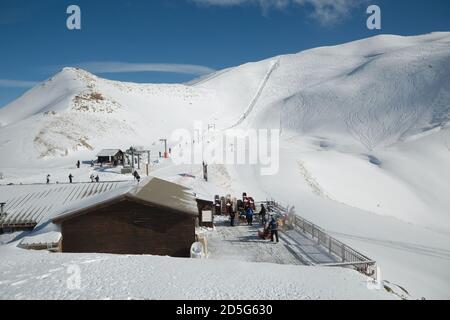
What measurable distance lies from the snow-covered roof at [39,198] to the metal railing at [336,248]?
8.73 metres

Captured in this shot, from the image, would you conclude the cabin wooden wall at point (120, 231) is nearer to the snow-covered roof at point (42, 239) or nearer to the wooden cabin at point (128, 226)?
the wooden cabin at point (128, 226)

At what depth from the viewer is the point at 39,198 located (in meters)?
21.3

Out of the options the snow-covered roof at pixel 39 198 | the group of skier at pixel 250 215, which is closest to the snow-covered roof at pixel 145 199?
the snow-covered roof at pixel 39 198

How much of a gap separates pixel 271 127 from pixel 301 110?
1218 cm

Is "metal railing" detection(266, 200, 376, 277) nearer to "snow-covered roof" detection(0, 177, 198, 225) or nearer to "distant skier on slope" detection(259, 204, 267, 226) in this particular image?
"distant skier on slope" detection(259, 204, 267, 226)

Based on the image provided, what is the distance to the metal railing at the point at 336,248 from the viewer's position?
12.4m

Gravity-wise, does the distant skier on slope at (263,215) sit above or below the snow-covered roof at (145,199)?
below

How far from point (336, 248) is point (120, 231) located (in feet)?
27.5

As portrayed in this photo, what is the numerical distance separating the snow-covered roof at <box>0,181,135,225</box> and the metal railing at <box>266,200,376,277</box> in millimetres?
8732

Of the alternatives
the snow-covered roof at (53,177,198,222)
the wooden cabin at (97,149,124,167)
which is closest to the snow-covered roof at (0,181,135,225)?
the snow-covered roof at (53,177,198,222)

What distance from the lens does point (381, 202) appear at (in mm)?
37062

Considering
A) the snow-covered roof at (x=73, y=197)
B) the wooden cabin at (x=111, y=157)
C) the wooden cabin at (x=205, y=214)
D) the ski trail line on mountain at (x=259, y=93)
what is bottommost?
the wooden cabin at (x=205, y=214)
